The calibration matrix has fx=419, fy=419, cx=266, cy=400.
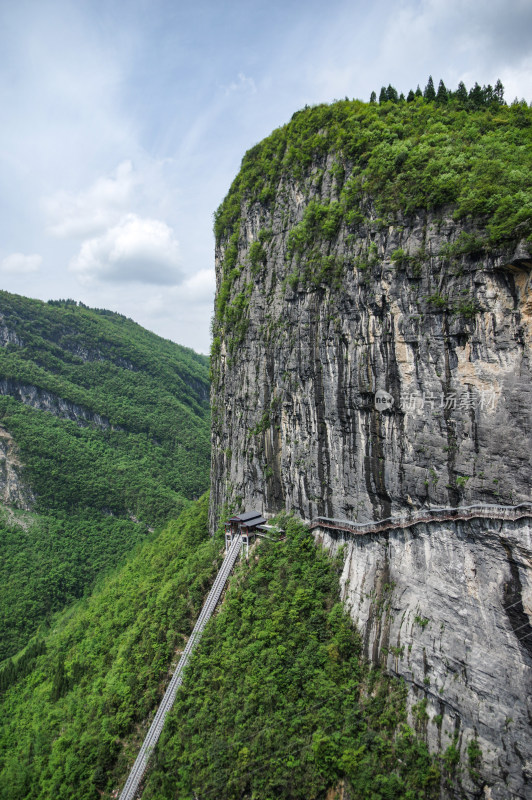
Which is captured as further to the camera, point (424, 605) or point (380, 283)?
point (380, 283)

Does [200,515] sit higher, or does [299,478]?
[299,478]

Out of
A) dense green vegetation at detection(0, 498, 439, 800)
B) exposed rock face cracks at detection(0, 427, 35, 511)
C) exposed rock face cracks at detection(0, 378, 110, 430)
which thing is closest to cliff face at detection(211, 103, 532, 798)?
dense green vegetation at detection(0, 498, 439, 800)

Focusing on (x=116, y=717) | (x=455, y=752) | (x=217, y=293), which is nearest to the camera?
(x=455, y=752)

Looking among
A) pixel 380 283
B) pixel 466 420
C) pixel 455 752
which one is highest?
pixel 380 283

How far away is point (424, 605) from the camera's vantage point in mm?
16469

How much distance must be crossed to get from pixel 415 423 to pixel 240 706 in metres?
14.9

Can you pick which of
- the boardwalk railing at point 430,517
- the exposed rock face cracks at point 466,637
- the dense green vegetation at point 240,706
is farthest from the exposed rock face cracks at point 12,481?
the exposed rock face cracks at point 466,637

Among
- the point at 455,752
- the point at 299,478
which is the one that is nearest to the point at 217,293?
the point at 299,478

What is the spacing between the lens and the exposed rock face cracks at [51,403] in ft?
273

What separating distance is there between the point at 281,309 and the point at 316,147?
1000 cm

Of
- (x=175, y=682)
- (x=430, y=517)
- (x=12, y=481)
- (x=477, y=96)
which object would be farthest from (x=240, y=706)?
(x=12, y=481)

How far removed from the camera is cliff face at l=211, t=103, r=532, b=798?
14125 millimetres

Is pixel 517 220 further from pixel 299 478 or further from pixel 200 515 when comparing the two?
pixel 200 515

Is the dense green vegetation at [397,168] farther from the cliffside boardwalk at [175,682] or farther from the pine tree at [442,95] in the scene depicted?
the cliffside boardwalk at [175,682]
